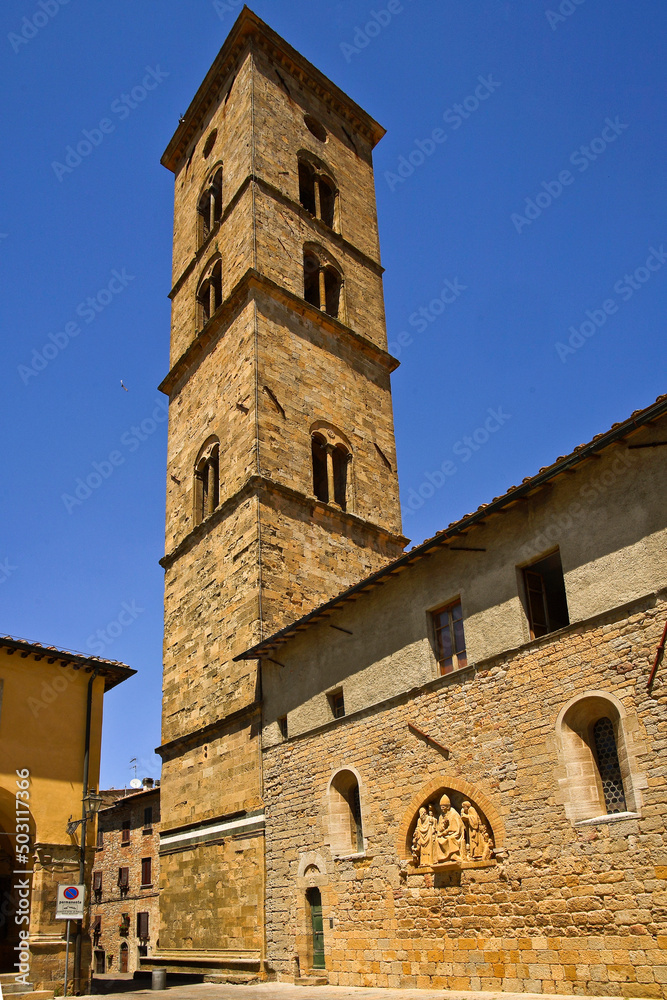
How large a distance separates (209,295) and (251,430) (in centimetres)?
759

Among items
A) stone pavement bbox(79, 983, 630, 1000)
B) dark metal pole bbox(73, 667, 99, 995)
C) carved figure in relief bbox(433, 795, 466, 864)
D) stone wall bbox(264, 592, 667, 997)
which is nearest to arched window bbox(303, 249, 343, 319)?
dark metal pole bbox(73, 667, 99, 995)

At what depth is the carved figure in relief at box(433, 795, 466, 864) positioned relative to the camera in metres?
11.7

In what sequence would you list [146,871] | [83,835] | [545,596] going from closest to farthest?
[545,596] < [83,835] < [146,871]

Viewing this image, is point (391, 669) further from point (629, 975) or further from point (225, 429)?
point (225, 429)

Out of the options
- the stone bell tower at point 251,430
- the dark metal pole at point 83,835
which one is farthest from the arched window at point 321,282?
the dark metal pole at point 83,835

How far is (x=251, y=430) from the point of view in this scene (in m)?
20.2

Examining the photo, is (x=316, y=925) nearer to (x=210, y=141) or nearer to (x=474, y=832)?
(x=474, y=832)

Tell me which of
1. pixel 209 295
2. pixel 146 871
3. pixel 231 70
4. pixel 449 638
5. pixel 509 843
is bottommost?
pixel 146 871

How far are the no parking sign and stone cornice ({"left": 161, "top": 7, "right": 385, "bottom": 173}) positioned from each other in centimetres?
2499

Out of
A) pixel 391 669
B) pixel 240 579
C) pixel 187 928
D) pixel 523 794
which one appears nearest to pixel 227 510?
pixel 240 579

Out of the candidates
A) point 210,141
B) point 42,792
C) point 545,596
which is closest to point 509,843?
point 545,596

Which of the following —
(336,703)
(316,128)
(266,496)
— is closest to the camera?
→ (336,703)

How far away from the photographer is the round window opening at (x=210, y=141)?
28.3 meters

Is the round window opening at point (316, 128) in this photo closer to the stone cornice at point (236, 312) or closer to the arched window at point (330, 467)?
the stone cornice at point (236, 312)
